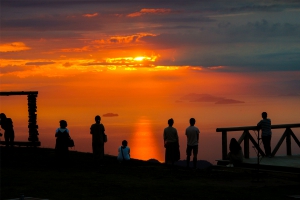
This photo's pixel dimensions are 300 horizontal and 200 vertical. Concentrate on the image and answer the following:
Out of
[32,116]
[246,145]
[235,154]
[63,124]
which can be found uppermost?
[32,116]

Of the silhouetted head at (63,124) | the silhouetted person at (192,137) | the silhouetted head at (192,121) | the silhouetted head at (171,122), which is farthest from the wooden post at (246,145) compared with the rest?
the silhouetted head at (63,124)

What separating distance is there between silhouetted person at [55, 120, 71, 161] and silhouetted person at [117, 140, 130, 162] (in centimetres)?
238

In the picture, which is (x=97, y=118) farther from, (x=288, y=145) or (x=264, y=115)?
(x=288, y=145)

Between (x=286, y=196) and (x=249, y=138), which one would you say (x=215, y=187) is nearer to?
(x=286, y=196)

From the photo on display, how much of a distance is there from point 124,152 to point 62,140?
2.76 metres

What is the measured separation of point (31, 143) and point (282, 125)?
11998 mm

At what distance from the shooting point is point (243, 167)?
23.8 metres

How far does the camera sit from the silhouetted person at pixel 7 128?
26.5m

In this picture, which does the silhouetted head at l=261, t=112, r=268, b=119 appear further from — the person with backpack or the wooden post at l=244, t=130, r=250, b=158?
the person with backpack

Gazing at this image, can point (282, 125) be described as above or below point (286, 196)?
above

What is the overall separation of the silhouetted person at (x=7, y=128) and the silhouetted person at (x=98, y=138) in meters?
4.06

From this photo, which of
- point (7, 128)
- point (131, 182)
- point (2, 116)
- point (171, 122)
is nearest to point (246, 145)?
point (171, 122)

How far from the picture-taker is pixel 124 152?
83.5 feet

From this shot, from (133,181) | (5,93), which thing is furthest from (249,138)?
(5,93)
